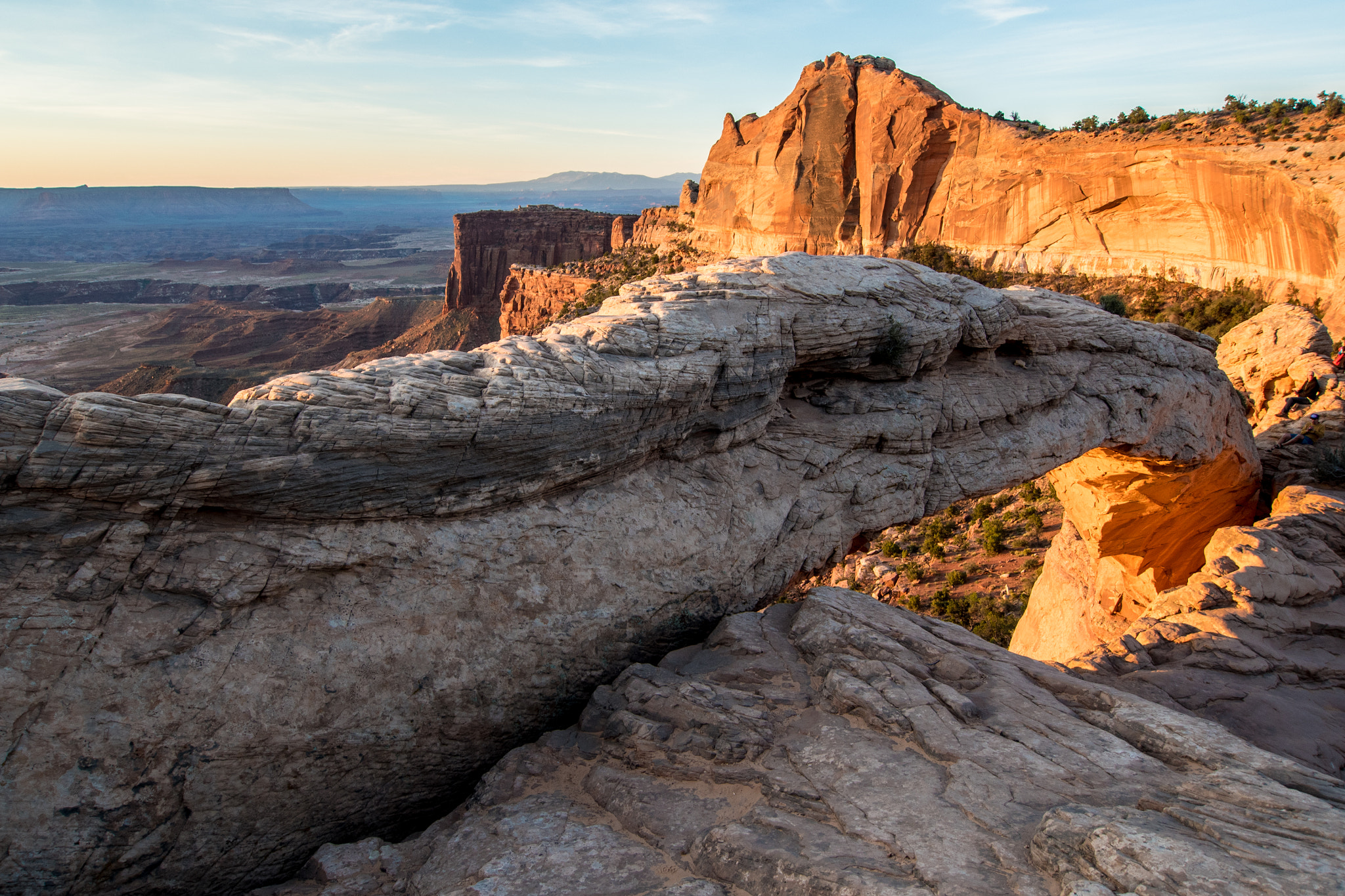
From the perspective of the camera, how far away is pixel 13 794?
21.5ft

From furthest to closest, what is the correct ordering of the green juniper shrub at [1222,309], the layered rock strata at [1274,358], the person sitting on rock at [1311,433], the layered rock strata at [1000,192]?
the layered rock strata at [1000,192]
the green juniper shrub at [1222,309]
the layered rock strata at [1274,358]
the person sitting on rock at [1311,433]

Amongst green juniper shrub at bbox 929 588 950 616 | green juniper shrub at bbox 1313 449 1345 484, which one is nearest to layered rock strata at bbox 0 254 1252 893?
green juniper shrub at bbox 929 588 950 616

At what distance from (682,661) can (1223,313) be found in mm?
36247

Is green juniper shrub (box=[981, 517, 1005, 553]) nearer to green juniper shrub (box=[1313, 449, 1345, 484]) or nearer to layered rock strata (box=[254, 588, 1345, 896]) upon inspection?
green juniper shrub (box=[1313, 449, 1345, 484])

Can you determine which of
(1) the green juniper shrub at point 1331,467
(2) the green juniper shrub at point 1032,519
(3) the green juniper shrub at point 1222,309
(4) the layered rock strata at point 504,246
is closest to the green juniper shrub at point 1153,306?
(3) the green juniper shrub at point 1222,309

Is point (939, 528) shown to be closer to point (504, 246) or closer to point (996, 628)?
point (996, 628)

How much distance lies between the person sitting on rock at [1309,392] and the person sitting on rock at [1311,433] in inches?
53.6

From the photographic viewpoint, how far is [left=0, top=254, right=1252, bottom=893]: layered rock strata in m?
6.87

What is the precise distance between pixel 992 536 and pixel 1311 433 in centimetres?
854

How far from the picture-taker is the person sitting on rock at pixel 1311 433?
1898 centimetres

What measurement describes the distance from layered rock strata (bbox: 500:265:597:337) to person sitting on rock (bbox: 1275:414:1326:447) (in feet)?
171

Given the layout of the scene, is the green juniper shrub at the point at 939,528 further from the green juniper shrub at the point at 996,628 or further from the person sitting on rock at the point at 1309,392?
the person sitting on rock at the point at 1309,392

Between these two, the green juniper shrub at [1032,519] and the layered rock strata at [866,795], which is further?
the green juniper shrub at [1032,519]

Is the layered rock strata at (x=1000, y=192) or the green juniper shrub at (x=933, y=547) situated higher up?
the layered rock strata at (x=1000, y=192)
